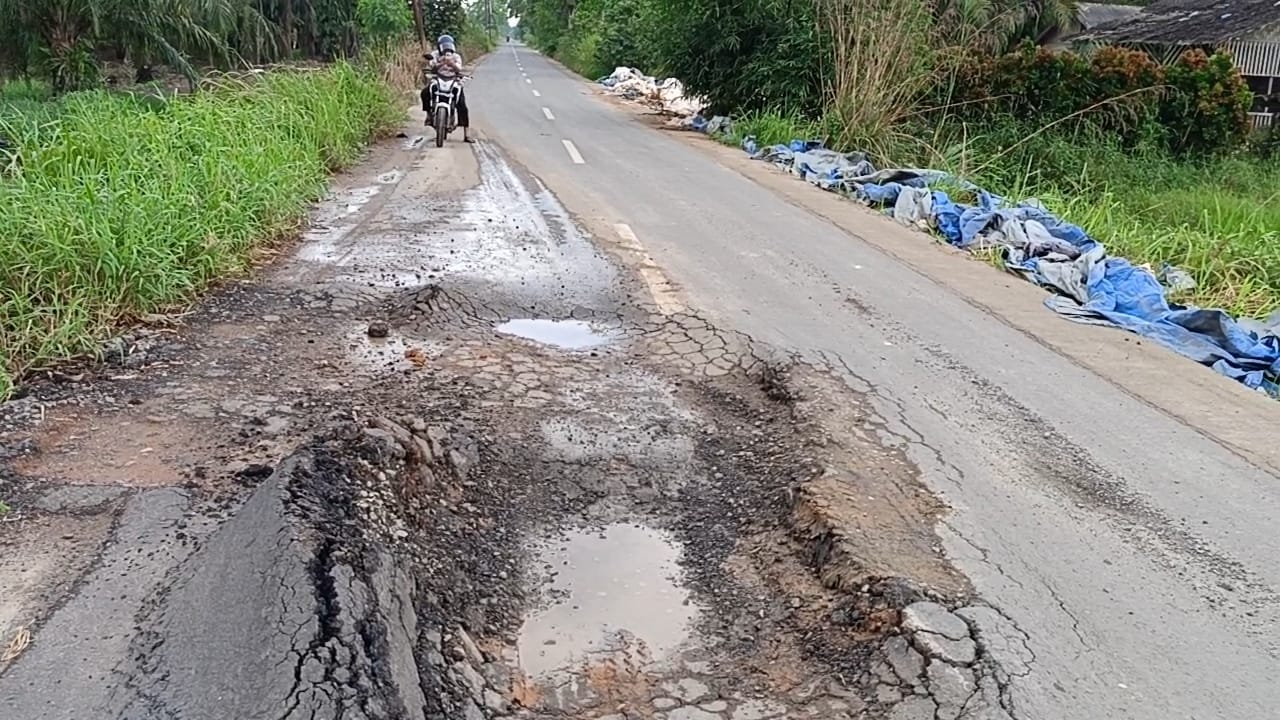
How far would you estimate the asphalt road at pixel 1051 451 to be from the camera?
10.8 feet

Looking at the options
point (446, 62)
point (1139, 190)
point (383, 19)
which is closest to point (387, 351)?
point (446, 62)

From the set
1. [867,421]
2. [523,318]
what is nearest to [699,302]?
[523,318]

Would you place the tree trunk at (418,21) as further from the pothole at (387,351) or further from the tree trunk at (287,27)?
the pothole at (387,351)

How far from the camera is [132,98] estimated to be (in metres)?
10.7

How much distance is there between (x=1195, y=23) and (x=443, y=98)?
18.7 m

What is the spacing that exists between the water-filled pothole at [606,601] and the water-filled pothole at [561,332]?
219cm

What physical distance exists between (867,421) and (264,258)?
4834mm

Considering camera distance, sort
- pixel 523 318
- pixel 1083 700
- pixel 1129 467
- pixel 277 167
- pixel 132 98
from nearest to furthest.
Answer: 1. pixel 1083 700
2. pixel 1129 467
3. pixel 523 318
4. pixel 277 167
5. pixel 132 98

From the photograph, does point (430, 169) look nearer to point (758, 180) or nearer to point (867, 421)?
point (758, 180)

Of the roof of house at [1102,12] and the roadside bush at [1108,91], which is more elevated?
the roof of house at [1102,12]

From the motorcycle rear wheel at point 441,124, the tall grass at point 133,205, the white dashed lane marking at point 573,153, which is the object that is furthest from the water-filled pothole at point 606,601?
the motorcycle rear wheel at point 441,124

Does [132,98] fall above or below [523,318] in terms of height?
above

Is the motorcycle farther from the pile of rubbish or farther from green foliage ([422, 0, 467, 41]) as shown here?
green foliage ([422, 0, 467, 41])

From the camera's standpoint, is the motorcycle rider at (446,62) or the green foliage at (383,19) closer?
the motorcycle rider at (446,62)
